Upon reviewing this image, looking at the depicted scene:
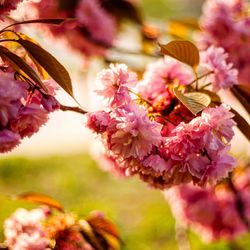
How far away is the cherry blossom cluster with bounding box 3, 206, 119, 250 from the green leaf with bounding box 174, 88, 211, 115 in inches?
12.0

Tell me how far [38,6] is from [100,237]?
791mm

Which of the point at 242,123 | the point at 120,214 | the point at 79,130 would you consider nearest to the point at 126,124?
the point at 242,123

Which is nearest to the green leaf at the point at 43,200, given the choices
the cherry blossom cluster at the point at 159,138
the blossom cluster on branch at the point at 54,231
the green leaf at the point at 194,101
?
the blossom cluster on branch at the point at 54,231

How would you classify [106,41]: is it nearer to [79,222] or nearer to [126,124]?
[79,222]

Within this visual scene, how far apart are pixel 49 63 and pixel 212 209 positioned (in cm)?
117

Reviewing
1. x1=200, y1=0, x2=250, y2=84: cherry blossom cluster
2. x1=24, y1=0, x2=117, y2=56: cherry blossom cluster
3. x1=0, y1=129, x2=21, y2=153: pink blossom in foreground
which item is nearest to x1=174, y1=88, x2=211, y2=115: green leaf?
x1=0, y1=129, x2=21, y2=153: pink blossom in foreground

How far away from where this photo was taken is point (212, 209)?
6.54 ft

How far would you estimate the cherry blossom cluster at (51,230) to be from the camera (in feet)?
3.37

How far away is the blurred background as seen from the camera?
3254mm

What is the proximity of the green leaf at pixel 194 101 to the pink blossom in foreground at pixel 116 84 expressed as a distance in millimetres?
73

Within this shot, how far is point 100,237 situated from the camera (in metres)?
1.18

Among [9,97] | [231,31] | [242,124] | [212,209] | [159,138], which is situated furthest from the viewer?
[212,209]

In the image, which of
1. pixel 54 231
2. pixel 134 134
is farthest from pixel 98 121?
pixel 54 231

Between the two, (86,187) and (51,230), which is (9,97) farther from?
(86,187)
